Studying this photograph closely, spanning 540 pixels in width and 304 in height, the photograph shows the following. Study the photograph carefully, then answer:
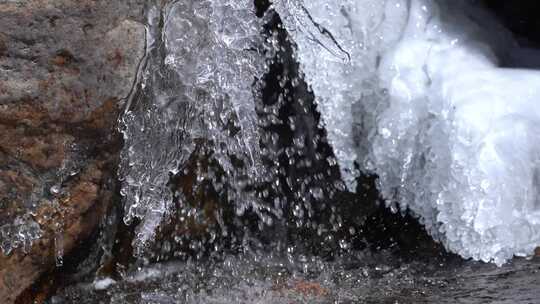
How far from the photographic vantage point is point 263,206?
3.42 m

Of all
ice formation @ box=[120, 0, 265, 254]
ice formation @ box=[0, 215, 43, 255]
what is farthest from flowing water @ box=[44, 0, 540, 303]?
ice formation @ box=[0, 215, 43, 255]

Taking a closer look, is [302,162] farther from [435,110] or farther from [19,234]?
[19,234]

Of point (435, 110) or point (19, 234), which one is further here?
point (435, 110)

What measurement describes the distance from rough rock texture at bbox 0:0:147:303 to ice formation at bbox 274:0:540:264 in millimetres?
852

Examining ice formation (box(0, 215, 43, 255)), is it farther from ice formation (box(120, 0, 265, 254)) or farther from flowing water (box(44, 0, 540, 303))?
ice formation (box(120, 0, 265, 254))

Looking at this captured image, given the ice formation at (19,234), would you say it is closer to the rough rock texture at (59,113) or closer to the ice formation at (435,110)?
the rough rock texture at (59,113)

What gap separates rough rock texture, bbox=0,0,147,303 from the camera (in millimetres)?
2766

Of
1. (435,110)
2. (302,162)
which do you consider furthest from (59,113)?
(435,110)

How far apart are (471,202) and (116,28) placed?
1672 mm

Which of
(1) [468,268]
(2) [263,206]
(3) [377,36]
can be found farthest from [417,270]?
(3) [377,36]

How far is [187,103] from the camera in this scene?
3172mm

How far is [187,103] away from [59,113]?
0.58 m

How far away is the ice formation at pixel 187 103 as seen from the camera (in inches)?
121

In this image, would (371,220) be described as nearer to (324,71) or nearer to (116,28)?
(324,71)
